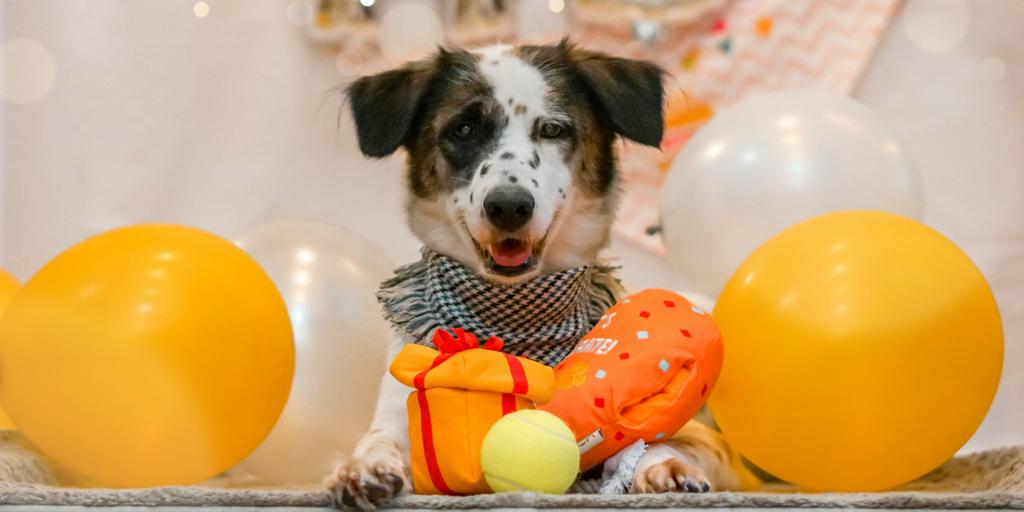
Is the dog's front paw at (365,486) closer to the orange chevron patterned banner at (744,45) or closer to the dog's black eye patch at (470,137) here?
the dog's black eye patch at (470,137)

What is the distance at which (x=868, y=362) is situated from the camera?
1.78 meters

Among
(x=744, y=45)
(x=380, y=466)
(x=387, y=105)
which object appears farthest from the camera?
(x=744, y=45)

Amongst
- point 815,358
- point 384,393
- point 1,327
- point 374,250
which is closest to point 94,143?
point 374,250

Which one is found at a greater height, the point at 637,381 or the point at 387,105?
the point at 387,105

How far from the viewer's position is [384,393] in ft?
6.77

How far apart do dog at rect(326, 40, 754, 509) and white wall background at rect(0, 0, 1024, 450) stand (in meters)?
1.49

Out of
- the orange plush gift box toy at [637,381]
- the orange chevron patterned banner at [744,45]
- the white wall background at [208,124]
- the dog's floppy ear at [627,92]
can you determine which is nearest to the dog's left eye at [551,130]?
the dog's floppy ear at [627,92]

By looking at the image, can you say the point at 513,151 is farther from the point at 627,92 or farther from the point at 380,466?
the point at 380,466

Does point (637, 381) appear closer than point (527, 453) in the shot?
No

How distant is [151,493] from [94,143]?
252cm

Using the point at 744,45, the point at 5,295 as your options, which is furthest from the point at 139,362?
the point at 744,45

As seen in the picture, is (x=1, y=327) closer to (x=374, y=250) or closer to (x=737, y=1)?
(x=374, y=250)

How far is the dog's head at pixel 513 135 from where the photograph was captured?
2.01m

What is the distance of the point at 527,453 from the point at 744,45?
7.89 feet
